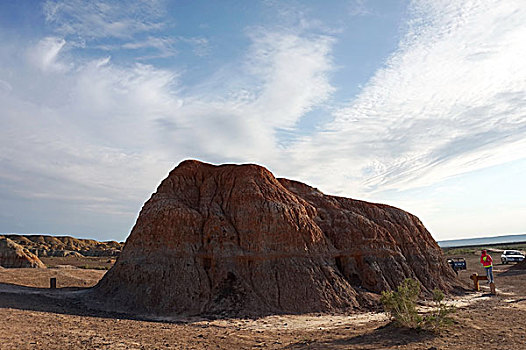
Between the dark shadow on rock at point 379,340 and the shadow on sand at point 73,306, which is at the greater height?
the shadow on sand at point 73,306

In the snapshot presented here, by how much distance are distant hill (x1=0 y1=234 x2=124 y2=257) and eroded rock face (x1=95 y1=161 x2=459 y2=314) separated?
6302 cm

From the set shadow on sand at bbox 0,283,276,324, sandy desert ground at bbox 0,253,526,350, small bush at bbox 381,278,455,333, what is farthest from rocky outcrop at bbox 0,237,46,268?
small bush at bbox 381,278,455,333

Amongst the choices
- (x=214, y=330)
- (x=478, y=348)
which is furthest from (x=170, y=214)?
(x=478, y=348)

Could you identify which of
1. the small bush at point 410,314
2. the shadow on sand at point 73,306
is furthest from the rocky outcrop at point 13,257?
the small bush at point 410,314

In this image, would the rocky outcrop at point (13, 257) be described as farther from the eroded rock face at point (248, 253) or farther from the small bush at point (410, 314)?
the small bush at point (410, 314)

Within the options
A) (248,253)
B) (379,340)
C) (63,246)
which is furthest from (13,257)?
(63,246)

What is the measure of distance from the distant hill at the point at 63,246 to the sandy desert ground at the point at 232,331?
64321mm

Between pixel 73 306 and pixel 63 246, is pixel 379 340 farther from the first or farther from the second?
pixel 63 246

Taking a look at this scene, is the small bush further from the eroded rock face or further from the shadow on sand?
the shadow on sand

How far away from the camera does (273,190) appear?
69.8 ft

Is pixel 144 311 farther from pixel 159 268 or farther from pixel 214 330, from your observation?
pixel 214 330

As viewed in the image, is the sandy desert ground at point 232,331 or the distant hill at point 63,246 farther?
the distant hill at point 63,246

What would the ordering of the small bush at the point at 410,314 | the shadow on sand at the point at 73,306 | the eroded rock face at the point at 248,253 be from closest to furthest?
the small bush at the point at 410,314, the shadow on sand at the point at 73,306, the eroded rock face at the point at 248,253

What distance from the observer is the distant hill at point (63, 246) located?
7595 cm
